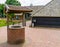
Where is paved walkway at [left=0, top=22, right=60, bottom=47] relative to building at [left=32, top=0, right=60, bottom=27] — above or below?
below

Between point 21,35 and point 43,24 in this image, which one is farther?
point 43,24

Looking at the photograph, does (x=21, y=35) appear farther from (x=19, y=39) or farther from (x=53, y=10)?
(x=53, y=10)

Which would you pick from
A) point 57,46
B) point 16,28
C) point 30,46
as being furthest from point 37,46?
point 16,28

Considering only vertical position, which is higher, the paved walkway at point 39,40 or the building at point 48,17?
the building at point 48,17

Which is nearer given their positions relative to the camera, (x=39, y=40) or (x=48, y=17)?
(x=39, y=40)

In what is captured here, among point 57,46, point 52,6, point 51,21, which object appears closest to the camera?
point 57,46

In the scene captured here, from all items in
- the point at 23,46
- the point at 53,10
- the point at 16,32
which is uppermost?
the point at 53,10

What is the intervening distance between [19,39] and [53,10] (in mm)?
14537

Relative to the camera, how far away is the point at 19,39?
1098 centimetres

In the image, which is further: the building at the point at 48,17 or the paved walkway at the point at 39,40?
the building at the point at 48,17

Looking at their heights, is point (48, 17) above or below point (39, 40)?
above

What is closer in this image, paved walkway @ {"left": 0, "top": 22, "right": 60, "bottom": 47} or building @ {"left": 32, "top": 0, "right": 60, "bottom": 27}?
paved walkway @ {"left": 0, "top": 22, "right": 60, "bottom": 47}

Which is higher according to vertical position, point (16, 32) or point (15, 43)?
point (16, 32)

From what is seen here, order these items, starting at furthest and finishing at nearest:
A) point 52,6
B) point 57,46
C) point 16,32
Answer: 1. point 52,6
2. point 16,32
3. point 57,46
